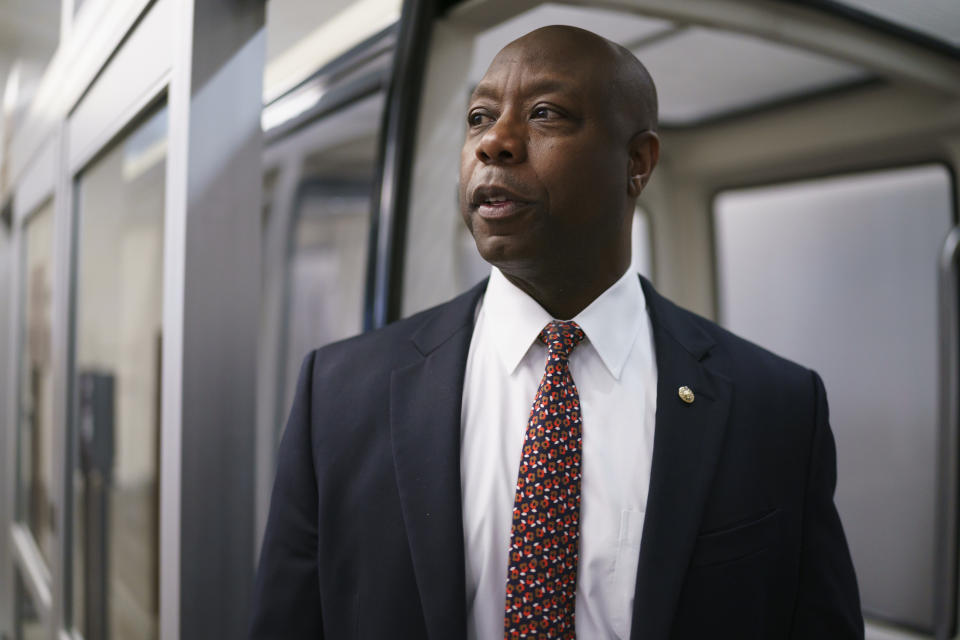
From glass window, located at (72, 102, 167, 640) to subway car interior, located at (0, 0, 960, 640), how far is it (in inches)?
0.5

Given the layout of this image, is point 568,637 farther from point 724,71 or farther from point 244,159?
point 724,71

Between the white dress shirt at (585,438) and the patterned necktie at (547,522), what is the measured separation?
29 mm

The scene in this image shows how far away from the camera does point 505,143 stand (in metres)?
1.01

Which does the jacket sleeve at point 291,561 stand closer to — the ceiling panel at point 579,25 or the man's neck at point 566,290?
the man's neck at point 566,290

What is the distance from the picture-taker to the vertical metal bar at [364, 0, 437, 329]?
2270 mm

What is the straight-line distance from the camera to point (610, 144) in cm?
105

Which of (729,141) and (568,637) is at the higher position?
(729,141)

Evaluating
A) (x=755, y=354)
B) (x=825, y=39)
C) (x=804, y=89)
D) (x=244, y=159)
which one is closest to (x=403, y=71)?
(x=244, y=159)

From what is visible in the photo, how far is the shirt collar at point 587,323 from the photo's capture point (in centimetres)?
114

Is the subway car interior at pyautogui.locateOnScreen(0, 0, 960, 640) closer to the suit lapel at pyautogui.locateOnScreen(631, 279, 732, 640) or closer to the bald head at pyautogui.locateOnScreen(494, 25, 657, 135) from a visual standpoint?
the bald head at pyautogui.locateOnScreen(494, 25, 657, 135)

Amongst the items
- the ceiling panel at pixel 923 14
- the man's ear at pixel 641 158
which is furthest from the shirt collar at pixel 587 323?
the ceiling panel at pixel 923 14

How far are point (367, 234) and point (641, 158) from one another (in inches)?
77.5

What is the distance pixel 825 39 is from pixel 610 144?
160 centimetres

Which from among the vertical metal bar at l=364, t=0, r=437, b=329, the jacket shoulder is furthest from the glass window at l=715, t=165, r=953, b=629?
the jacket shoulder
